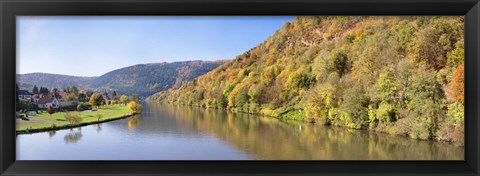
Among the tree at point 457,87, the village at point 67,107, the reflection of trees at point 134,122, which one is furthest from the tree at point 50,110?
the tree at point 457,87

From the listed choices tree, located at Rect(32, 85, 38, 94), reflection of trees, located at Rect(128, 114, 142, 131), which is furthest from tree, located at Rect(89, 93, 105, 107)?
reflection of trees, located at Rect(128, 114, 142, 131)

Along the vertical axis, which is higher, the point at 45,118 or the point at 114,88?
the point at 114,88

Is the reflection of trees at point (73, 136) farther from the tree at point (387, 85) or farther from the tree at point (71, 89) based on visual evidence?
the tree at point (387, 85)

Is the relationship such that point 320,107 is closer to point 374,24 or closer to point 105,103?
point 374,24

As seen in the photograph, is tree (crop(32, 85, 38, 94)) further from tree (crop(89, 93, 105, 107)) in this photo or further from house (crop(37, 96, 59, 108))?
tree (crop(89, 93, 105, 107))
